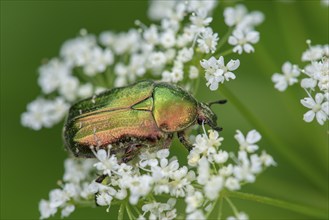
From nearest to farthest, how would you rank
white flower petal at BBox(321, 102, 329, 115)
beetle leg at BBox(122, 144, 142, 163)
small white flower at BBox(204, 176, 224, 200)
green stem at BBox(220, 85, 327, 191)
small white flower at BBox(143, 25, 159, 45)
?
small white flower at BBox(204, 176, 224, 200), white flower petal at BBox(321, 102, 329, 115), beetle leg at BBox(122, 144, 142, 163), green stem at BBox(220, 85, 327, 191), small white flower at BBox(143, 25, 159, 45)

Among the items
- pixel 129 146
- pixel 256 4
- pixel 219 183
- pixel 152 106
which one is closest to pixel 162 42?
pixel 152 106

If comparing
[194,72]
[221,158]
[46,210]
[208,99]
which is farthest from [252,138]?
[208,99]

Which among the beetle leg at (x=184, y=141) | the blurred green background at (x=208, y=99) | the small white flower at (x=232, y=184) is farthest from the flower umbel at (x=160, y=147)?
the blurred green background at (x=208, y=99)

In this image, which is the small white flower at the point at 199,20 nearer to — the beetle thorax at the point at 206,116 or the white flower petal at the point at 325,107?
the beetle thorax at the point at 206,116

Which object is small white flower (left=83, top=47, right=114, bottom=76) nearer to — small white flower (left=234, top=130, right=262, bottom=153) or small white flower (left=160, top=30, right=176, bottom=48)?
small white flower (left=160, top=30, right=176, bottom=48)

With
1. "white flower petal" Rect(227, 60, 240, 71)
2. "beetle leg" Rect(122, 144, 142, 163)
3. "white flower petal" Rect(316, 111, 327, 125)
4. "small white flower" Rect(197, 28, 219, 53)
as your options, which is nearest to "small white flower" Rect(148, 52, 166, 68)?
"small white flower" Rect(197, 28, 219, 53)

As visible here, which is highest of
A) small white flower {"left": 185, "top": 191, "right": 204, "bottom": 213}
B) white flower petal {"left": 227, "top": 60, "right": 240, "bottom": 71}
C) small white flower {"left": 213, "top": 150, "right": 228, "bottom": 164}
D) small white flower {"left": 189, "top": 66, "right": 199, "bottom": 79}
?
small white flower {"left": 189, "top": 66, "right": 199, "bottom": 79}
